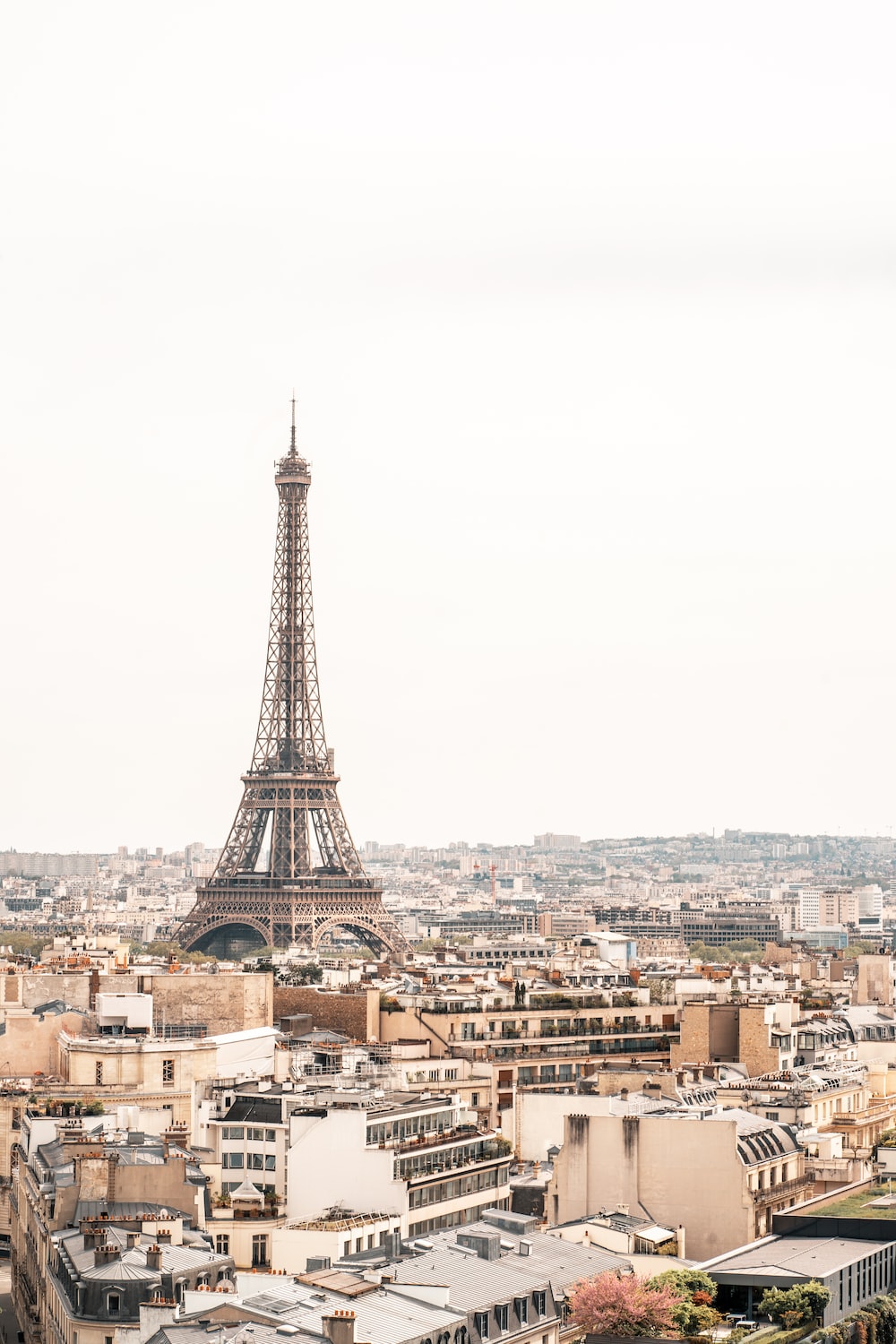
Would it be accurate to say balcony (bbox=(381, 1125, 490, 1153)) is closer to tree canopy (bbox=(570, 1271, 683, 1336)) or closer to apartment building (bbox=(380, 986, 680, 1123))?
tree canopy (bbox=(570, 1271, 683, 1336))

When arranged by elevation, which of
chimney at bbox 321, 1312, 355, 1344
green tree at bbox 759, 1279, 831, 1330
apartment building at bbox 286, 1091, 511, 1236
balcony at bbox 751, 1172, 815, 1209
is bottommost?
green tree at bbox 759, 1279, 831, 1330

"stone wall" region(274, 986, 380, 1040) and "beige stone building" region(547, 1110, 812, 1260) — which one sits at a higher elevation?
"stone wall" region(274, 986, 380, 1040)

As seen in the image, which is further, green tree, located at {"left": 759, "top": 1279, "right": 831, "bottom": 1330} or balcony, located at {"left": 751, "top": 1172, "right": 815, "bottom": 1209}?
balcony, located at {"left": 751, "top": 1172, "right": 815, "bottom": 1209}

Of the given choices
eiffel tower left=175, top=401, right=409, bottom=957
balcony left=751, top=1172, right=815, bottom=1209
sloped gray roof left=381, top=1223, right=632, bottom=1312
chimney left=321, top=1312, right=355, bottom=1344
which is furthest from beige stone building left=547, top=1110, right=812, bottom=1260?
eiffel tower left=175, top=401, right=409, bottom=957

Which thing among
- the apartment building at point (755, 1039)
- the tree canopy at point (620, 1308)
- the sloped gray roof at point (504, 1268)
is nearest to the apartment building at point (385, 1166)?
the sloped gray roof at point (504, 1268)

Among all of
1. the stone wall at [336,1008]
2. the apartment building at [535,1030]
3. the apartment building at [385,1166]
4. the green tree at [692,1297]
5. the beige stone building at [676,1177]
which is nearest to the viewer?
the green tree at [692,1297]

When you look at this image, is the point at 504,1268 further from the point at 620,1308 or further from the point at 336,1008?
the point at 336,1008

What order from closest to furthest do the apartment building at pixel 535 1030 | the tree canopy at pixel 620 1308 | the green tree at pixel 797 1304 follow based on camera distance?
the tree canopy at pixel 620 1308 < the green tree at pixel 797 1304 < the apartment building at pixel 535 1030

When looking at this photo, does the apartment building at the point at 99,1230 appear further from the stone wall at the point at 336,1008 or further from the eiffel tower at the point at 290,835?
the eiffel tower at the point at 290,835
